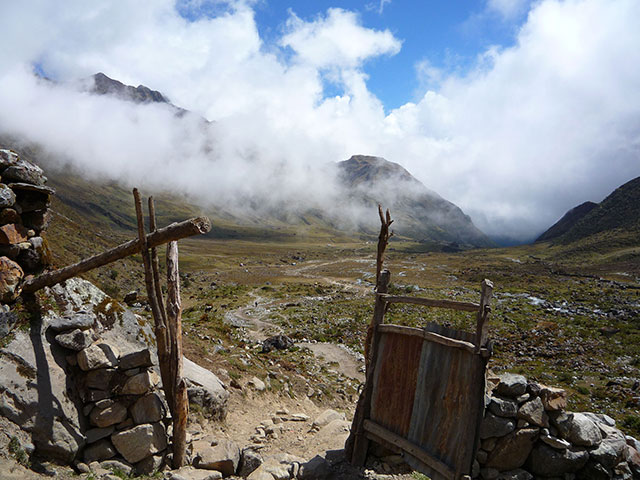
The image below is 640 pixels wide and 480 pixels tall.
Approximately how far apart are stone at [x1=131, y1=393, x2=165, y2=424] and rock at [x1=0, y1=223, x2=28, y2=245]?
5287 mm

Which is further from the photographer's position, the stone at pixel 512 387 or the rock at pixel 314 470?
the rock at pixel 314 470

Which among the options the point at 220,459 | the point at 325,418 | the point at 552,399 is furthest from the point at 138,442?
the point at 552,399

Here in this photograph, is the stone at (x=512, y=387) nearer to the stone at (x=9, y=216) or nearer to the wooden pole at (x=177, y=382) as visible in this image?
the wooden pole at (x=177, y=382)

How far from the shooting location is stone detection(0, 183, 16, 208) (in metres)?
8.81

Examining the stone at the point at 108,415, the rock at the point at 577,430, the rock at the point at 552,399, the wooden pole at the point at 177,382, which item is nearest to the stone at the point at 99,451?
the stone at the point at 108,415

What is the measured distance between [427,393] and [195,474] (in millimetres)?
6353

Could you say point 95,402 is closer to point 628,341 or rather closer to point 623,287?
point 628,341

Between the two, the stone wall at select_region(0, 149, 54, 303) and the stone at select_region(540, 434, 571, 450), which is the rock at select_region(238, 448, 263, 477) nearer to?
the stone wall at select_region(0, 149, 54, 303)

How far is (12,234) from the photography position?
9227mm

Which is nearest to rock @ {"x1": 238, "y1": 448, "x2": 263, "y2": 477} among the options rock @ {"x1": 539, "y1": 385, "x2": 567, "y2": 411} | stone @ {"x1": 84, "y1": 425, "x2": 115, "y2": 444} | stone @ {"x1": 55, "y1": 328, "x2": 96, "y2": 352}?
stone @ {"x1": 84, "y1": 425, "x2": 115, "y2": 444}

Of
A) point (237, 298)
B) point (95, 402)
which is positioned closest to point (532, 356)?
point (95, 402)

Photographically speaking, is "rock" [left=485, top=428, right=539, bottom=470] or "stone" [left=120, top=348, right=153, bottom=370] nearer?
"rock" [left=485, top=428, right=539, bottom=470]

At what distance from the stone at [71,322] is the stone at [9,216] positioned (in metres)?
2.75

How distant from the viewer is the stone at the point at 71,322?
9242 millimetres
